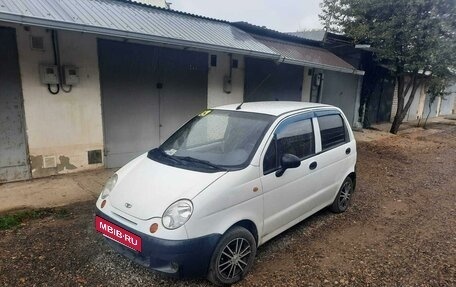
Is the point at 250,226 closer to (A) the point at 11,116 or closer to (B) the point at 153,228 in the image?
(B) the point at 153,228

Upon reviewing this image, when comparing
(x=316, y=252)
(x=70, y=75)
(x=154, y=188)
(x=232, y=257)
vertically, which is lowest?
(x=316, y=252)

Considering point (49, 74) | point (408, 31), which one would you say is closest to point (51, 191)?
point (49, 74)

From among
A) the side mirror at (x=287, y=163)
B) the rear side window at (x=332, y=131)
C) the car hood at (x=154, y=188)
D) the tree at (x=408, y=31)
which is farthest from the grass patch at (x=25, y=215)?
the tree at (x=408, y=31)

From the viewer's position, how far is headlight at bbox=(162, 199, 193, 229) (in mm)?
2609

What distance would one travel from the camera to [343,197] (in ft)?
15.7

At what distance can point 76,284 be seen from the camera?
2.89 metres

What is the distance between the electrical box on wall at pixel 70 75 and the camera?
5551 mm

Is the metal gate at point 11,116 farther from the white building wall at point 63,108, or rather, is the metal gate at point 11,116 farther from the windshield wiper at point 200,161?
the windshield wiper at point 200,161

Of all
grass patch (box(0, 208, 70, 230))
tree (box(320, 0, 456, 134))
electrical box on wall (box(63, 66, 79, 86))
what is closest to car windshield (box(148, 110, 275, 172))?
grass patch (box(0, 208, 70, 230))

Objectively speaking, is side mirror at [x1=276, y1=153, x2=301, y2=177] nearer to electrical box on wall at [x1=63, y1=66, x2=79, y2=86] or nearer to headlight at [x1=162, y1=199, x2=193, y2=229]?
headlight at [x1=162, y1=199, x2=193, y2=229]

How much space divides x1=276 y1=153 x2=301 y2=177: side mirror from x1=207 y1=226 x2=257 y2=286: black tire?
2.44 feet

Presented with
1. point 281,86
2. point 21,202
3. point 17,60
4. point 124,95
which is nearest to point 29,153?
point 21,202

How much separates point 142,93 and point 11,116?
2.37 meters

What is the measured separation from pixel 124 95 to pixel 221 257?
453 centimetres
